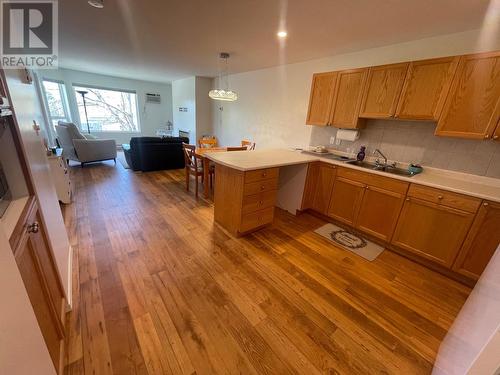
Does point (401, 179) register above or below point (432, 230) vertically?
above

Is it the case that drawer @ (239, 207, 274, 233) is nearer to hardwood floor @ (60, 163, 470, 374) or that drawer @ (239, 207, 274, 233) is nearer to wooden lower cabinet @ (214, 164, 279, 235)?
wooden lower cabinet @ (214, 164, 279, 235)

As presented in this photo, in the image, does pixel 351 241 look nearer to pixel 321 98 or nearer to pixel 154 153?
pixel 321 98

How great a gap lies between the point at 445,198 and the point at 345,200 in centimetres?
99

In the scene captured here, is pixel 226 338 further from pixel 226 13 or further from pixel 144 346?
pixel 226 13

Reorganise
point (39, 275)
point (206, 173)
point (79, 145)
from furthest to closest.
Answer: point (79, 145)
point (206, 173)
point (39, 275)

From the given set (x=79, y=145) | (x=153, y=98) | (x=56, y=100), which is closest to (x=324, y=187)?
(x=79, y=145)

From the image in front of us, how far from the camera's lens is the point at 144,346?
1.32 meters

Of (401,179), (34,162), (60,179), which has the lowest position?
(60,179)

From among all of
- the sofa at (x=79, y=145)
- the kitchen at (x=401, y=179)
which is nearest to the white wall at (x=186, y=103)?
the sofa at (x=79, y=145)

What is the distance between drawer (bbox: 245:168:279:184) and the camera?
2.33 m

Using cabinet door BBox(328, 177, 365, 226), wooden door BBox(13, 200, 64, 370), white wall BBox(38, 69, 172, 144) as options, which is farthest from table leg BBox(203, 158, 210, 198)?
white wall BBox(38, 69, 172, 144)

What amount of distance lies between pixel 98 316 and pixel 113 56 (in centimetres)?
481

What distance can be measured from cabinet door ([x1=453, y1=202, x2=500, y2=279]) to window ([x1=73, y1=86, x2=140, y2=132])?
897 cm

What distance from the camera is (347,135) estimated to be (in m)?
2.95
